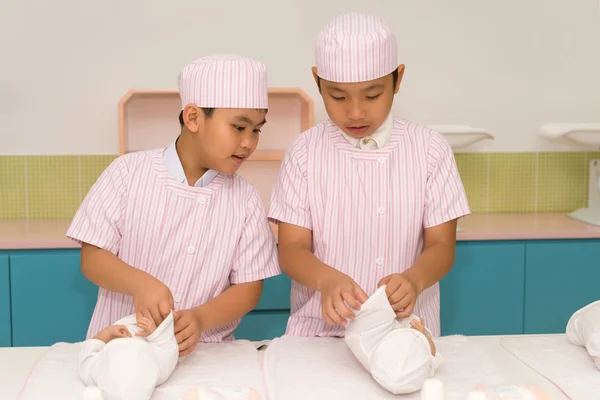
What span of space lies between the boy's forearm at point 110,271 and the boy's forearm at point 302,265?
30 centimetres

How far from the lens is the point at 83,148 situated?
291 cm

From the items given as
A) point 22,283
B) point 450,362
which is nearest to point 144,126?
point 22,283

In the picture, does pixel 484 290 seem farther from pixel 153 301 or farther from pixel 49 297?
pixel 153 301

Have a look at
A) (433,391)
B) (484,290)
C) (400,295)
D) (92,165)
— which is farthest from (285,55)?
(433,391)

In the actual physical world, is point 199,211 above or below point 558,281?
above

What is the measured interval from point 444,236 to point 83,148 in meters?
1.68

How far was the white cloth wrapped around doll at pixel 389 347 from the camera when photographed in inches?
49.2

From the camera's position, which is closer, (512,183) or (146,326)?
(146,326)

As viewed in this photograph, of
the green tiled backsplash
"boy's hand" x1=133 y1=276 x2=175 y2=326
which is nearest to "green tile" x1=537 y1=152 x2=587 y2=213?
the green tiled backsplash

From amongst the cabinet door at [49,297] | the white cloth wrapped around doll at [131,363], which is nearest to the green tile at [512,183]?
the cabinet door at [49,297]

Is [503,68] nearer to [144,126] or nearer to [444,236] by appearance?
[144,126]

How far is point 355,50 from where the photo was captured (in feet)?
5.13

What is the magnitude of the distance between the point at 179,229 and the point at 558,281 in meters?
1.57

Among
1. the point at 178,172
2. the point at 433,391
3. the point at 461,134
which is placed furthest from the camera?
the point at 461,134
